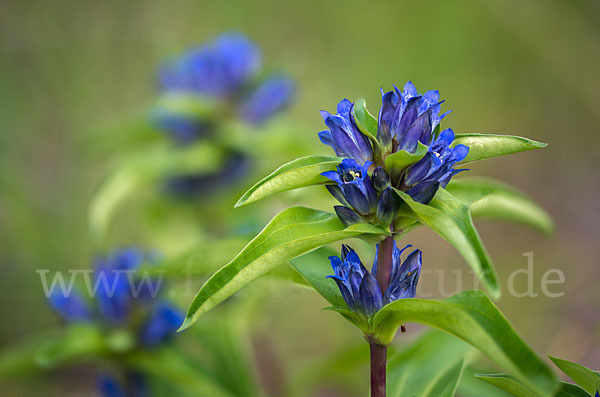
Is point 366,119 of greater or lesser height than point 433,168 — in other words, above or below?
above

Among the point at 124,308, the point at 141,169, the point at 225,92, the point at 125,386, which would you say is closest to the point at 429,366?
the point at 124,308

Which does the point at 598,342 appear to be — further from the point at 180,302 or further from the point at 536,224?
the point at 180,302

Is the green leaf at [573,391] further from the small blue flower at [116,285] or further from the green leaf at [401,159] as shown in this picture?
the small blue flower at [116,285]

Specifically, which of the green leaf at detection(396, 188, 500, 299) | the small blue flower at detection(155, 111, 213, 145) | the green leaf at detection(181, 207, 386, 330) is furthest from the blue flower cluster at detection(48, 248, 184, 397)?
the green leaf at detection(396, 188, 500, 299)

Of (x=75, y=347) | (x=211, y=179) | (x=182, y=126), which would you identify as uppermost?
(x=182, y=126)

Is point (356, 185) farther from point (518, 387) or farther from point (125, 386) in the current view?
point (125, 386)

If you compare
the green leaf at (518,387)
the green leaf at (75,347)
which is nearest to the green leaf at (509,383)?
the green leaf at (518,387)

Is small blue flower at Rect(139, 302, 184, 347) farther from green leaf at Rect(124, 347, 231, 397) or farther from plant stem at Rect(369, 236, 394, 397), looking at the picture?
plant stem at Rect(369, 236, 394, 397)
